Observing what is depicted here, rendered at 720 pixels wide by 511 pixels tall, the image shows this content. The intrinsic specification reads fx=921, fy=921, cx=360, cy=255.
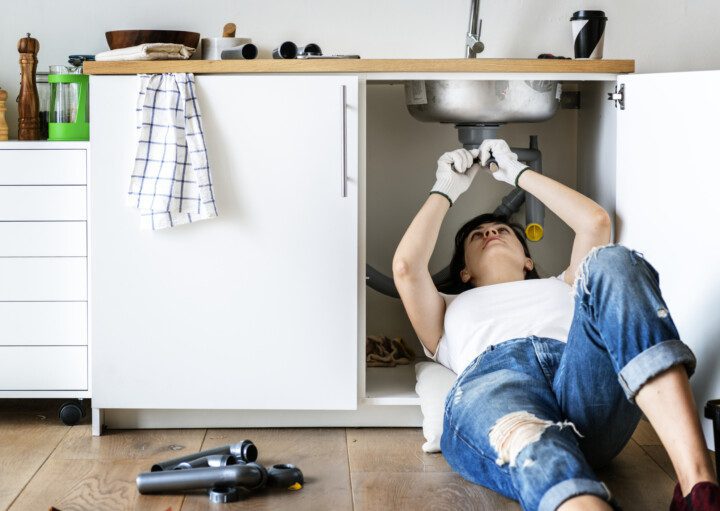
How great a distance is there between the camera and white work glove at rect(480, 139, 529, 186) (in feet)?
7.14

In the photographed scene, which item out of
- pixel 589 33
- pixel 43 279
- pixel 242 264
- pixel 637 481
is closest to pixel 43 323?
pixel 43 279

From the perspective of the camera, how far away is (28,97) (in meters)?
2.38

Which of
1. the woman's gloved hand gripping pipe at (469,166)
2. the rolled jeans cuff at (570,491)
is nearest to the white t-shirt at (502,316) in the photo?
the woman's gloved hand gripping pipe at (469,166)

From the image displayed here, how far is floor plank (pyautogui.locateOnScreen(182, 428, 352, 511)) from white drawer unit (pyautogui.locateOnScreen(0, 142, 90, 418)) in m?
0.42

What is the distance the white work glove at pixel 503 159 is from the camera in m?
2.18

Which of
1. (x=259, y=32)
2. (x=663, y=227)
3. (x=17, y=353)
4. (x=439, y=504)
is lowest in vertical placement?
(x=439, y=504)

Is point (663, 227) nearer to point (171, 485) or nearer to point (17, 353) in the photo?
point (171, 485)

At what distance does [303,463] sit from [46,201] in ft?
2.89

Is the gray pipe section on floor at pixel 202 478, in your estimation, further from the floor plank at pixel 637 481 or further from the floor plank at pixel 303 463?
the floor plank at pixel 637 481

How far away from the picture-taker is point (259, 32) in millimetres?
2578

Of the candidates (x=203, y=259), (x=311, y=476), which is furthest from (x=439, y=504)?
(x=203, y=259)

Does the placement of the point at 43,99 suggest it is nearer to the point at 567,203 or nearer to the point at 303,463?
the point at 303,463

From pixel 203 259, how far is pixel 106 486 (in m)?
0.56

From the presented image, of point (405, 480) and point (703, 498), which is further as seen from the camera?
point (405, 480)
